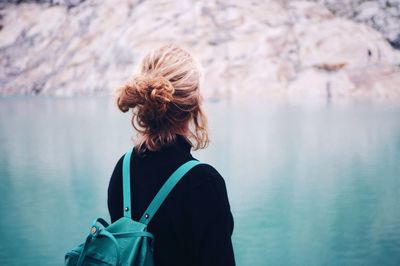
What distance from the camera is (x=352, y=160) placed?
1256 centimetres

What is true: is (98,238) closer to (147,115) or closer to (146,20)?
(147,115)

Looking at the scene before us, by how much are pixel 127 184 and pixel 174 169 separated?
220 mm

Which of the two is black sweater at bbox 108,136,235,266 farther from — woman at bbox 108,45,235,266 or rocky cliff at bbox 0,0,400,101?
rocky cliff at bbox 0,0,400,101

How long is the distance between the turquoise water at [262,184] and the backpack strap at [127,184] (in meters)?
4.60

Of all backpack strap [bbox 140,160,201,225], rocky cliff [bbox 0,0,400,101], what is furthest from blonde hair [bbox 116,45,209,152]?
rocky cliff [bbox 0,0,400,101]

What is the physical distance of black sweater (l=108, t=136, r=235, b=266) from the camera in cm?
165

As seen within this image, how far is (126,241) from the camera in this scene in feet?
5.45

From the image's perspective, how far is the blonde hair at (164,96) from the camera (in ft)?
5.76

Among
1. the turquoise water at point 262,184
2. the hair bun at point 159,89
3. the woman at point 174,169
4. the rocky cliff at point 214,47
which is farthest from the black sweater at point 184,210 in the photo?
the rocky cliff at point 214,47

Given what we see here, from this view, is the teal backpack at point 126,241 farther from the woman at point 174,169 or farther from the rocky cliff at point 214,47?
the rocky cliff at point 214,47

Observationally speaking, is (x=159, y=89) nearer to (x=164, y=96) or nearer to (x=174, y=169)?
(x=164, y=96)

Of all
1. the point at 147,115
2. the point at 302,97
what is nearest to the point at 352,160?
the point at 147,115

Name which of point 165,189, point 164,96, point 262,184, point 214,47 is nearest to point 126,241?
point 165,189

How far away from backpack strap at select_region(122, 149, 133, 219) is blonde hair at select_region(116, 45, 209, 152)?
0.08 metres
